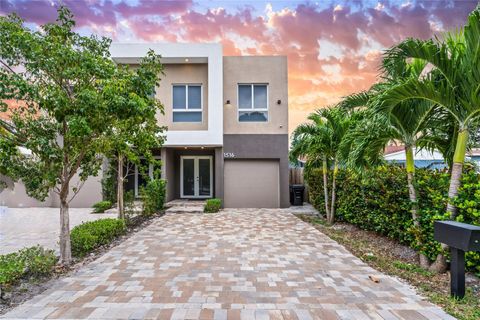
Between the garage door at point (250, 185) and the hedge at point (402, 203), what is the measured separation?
174 inches

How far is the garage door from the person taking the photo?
1289 centimetres

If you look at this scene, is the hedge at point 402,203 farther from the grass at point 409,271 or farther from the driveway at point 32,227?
the driveway at point 32,227

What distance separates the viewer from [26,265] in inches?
178

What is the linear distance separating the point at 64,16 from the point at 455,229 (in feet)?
24.3

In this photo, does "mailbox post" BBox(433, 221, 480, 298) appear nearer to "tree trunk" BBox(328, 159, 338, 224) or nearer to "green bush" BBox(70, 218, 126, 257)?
"tree trunk" BBox(328, 159, 338, 224)

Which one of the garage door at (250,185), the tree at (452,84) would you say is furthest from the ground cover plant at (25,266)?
the garage door at (250,185)

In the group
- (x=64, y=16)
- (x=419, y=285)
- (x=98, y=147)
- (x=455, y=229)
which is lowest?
(x=419, y=285)

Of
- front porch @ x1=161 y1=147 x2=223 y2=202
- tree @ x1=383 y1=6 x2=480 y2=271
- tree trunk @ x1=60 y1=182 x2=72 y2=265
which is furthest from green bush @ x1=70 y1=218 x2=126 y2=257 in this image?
front porch @ x1=161 y1=147 x2=223 y2=202

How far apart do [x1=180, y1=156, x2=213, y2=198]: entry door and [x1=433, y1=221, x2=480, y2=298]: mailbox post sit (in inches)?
479

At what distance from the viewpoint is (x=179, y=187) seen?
1513 centimetres

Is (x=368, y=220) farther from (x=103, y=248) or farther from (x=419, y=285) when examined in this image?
(x=103, y=248)

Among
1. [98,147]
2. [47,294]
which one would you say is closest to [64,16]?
[98,147]

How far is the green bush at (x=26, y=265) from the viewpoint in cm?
401

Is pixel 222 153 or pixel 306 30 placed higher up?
pixel 306 30
